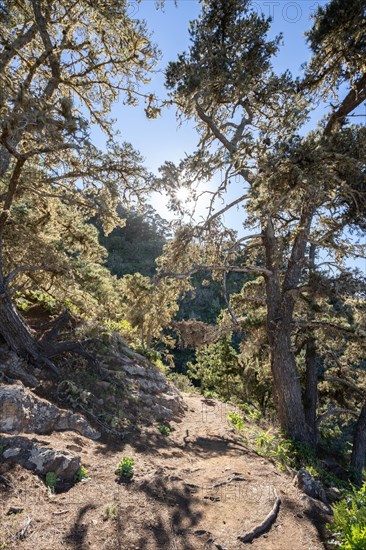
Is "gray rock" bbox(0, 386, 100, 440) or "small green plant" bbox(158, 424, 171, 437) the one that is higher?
"gray rock" bbox(0, 386, 100, 440)

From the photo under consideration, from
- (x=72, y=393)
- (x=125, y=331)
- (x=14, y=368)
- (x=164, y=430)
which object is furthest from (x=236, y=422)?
(x=14, y=368)

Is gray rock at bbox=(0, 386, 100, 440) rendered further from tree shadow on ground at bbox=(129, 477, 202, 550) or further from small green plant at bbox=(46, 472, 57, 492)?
tree shadow on ground at bbox=(129, 477, 202, 550)

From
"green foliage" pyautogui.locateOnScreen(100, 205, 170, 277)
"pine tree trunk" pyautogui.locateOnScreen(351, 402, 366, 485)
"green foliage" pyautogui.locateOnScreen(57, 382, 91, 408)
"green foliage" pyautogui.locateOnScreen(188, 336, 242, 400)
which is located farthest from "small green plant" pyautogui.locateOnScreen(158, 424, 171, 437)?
"green foliage" pyautogui.locateOnScreen(100, 205, 170, 277)

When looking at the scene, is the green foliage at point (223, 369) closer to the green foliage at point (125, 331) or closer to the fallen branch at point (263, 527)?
the green foliage at point (125, 331)

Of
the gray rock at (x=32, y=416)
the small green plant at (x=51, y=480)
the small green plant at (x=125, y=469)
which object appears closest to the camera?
the small green plant at (x=51, y=480)

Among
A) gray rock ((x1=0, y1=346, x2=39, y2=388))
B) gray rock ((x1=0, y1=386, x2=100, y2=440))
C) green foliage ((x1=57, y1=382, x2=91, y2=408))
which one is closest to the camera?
gray rock ((x1=0, y1=386, x2=100, y2=440))

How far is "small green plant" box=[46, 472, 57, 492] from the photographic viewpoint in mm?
4668

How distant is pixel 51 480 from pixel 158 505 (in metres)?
1.60

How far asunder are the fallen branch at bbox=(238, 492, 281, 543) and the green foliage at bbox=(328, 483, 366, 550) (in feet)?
2.37

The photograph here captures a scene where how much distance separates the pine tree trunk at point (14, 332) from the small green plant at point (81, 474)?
3318mm

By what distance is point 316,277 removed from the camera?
858 centimetres

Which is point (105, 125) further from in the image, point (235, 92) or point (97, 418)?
point (97, 418)

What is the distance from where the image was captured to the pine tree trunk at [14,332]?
7484 millimetres

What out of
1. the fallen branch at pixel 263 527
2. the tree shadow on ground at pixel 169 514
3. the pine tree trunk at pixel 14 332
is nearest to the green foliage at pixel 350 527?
the fallen branch at pixel 263 527
